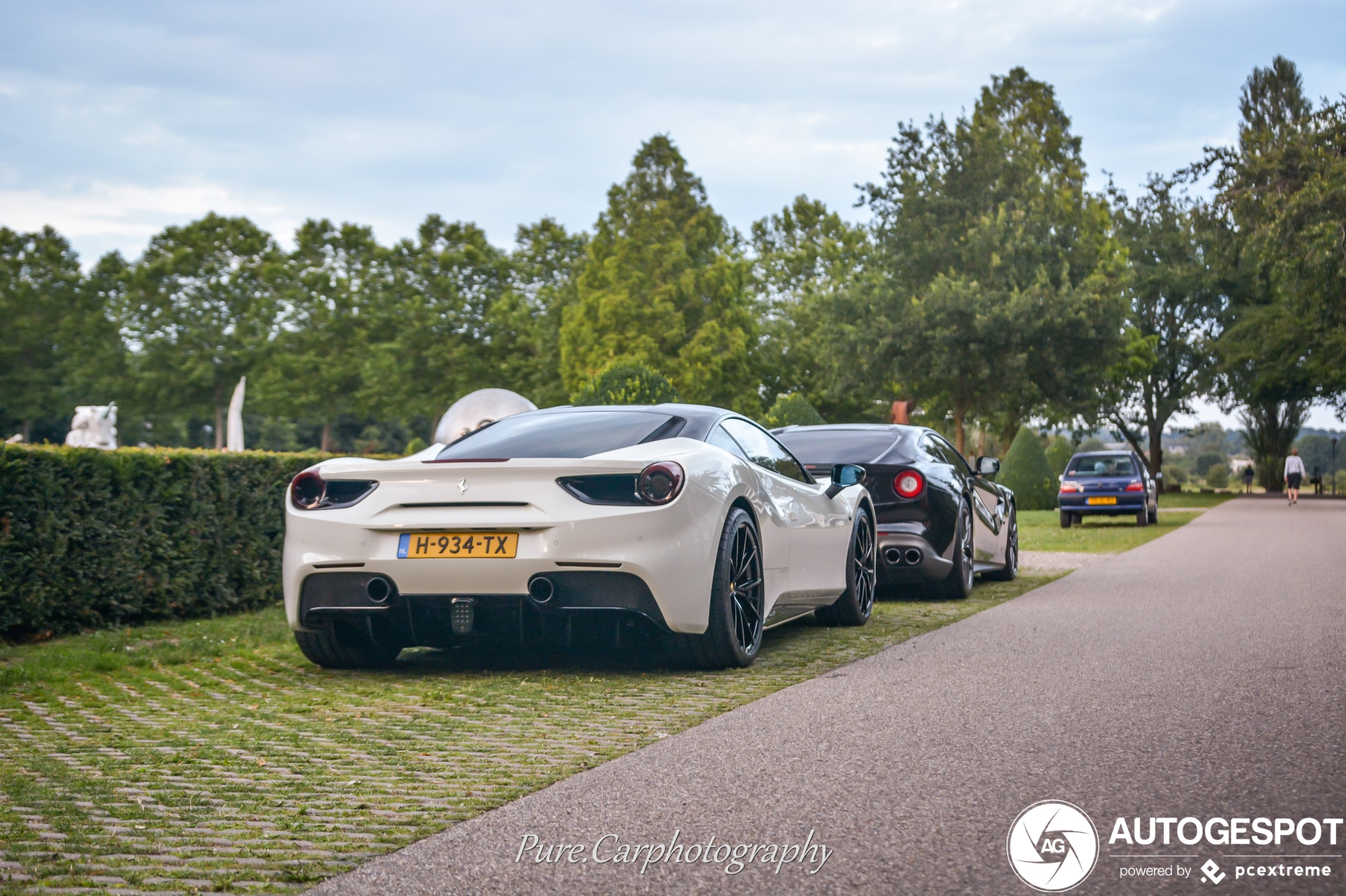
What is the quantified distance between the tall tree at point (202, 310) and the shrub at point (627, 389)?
1629 inches

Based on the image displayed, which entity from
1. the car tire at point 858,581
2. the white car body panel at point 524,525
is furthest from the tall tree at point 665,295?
the white car body panel at point 524,525

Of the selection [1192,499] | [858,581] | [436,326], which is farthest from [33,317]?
[858,581]

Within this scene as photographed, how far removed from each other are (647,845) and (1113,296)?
39.4m

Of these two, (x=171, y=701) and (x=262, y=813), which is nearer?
(x=262, y=813)

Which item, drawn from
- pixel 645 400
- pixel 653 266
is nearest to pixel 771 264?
pixel 653 266

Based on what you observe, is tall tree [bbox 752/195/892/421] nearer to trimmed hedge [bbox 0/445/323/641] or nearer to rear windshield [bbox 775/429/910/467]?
rear windshield [bbox 775/429/910/467]

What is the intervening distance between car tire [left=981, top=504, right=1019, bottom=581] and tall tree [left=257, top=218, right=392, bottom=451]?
4901cm

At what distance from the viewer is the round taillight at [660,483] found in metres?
6.06

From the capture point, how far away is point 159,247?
64.1 metres

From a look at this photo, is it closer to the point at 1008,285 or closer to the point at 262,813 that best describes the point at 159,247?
the point at 1008,285

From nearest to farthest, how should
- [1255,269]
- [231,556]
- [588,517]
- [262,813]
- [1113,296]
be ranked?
→ [262,813]
[588,517]
[231,556]
[1113,296]
[1255,269]

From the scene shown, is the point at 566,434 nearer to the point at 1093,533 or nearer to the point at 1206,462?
the point at 1093,533

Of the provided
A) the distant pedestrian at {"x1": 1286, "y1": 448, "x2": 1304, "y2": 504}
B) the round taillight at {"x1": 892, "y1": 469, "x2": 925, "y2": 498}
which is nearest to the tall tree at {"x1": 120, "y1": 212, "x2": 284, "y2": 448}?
the distant pedestrian at {"x1": 1286, "y1": 448, "x2": 1304, "y2": 504}

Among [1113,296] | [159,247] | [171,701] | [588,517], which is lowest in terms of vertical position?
[171,701]
